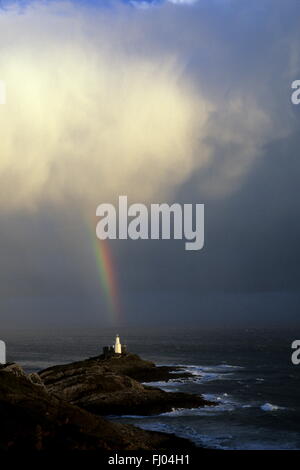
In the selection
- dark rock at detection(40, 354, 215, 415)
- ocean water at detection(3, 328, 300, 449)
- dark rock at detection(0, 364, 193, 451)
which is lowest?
ocean water at detection(3, 328, 300, 449)

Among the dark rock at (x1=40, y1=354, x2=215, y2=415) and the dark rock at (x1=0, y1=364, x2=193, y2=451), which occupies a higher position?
the dark rock at (x1=0, y1=364, x2=193, y2=451)

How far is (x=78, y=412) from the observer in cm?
4912

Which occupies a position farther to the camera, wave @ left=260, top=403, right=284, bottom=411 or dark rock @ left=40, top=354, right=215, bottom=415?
wave @ left=260, top=403, right=284, bottom=411

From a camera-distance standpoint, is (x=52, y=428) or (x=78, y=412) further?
(x=78, y=412)

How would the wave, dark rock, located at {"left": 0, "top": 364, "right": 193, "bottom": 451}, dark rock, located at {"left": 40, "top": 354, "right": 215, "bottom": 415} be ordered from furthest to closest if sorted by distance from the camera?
the wave → dark rock, located at {"left": 40, "top": 354, "right": 215, "bottom": 415} → dark rock, located at {"left": 0, "top": 364, "right": 193, "bottom": 451}

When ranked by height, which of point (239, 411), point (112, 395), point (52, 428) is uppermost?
point (52, 428)

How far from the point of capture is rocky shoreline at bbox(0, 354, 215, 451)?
42719mm

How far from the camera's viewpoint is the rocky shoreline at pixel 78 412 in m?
42.7

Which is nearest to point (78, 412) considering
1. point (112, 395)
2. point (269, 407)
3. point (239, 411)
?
point (112, 395)

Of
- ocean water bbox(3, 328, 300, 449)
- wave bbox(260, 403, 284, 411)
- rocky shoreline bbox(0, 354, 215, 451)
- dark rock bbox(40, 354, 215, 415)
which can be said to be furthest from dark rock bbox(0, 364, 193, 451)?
wave bbox(260, 403, 284, 411)

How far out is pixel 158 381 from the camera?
10406cm

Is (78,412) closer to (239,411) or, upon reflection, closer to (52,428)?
(52,428)

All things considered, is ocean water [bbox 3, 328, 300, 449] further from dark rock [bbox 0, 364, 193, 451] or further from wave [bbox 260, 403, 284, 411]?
dark rock [bbox 0, 364, 193, 451]
